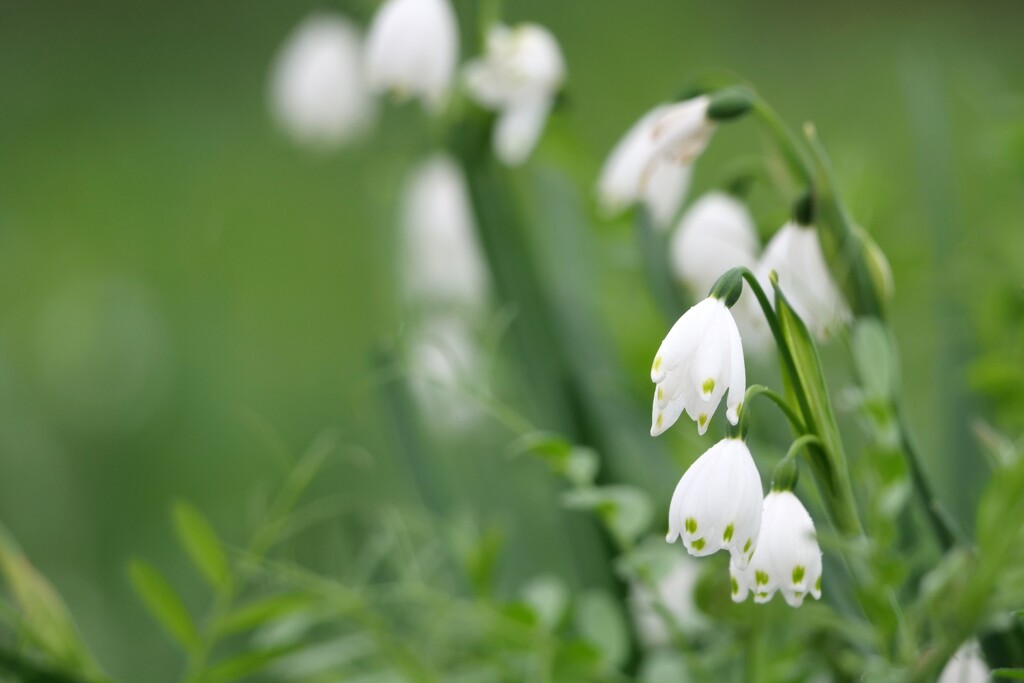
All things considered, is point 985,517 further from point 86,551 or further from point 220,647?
point 86,551

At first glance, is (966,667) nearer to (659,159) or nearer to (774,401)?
(774,401)

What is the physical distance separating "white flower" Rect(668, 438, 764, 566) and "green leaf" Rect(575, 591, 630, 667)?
186 mm

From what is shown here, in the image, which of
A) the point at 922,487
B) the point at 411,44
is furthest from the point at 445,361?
the point at 922,487

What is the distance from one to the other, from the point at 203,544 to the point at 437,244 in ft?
1.71

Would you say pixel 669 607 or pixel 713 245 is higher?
pixel 713 245

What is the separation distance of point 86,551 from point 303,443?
0.84ft

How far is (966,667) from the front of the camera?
50cm

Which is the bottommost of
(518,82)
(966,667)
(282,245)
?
(282,245)

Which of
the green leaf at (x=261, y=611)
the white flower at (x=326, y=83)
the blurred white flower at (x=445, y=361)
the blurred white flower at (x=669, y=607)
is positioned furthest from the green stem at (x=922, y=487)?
the white flower at (x=326, y=83)

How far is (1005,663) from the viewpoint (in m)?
0.52

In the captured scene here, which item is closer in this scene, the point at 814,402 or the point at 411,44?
the point at 814,402

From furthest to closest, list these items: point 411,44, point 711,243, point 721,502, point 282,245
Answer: point 282,245 < point 411,44 < point 711,243 < point 721,502

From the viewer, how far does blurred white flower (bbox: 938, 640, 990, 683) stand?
496 millimetres

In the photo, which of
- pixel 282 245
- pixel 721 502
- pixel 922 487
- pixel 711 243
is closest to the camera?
pixel 721 502
